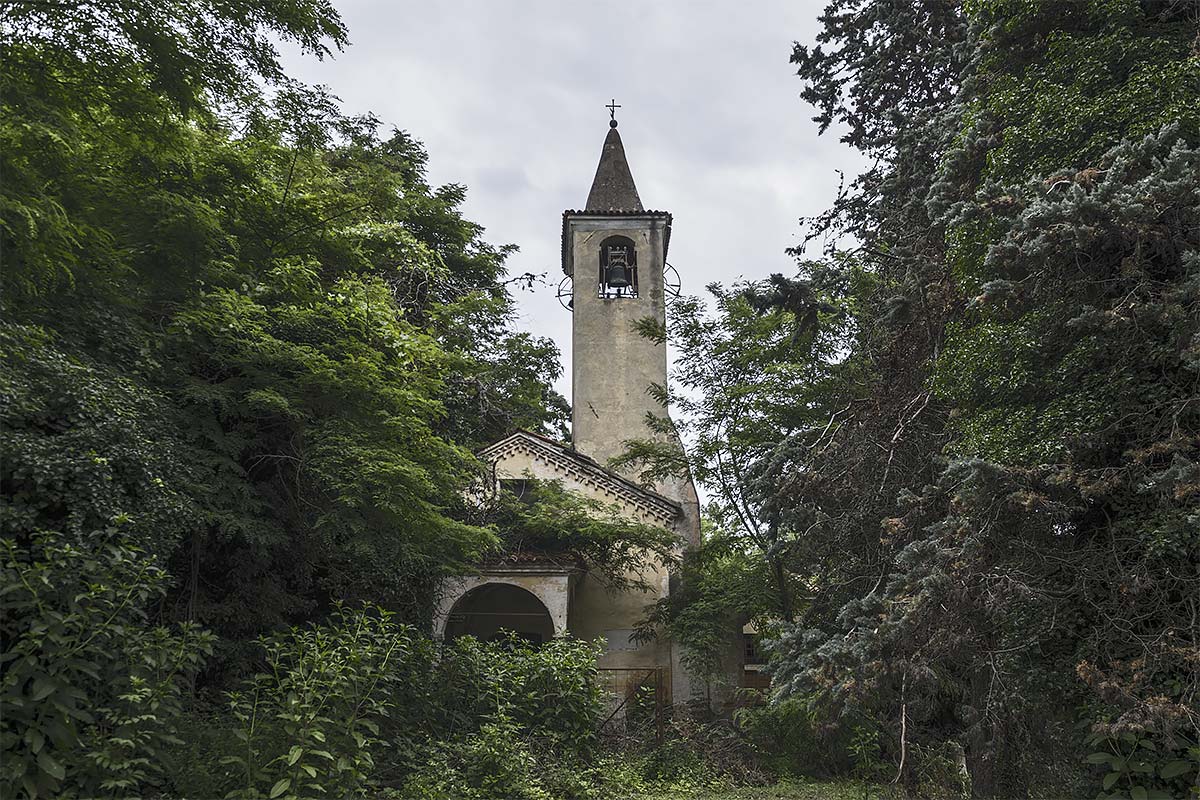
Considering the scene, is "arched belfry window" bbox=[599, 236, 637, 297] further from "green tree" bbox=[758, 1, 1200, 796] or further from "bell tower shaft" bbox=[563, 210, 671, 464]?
"green tree" bbox=[758, 1, 1200, 796]

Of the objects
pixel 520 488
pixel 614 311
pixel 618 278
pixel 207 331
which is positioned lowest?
pixel 207 331

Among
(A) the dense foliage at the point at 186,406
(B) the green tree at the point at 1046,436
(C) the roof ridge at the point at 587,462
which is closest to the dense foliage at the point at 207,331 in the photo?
(A) the dense foliage at the point at 186,406

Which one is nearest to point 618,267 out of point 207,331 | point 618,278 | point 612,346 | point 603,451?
point 618,278

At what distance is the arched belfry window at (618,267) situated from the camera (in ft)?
80.2

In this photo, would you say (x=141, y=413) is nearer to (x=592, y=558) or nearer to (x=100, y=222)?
(x=100, y=222)

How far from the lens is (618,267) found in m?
24.6

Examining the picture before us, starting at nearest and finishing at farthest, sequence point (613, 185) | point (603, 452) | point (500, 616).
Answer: point (500, 616) → point (603, 452) → point (613, 185)

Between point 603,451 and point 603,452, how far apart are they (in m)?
0.04

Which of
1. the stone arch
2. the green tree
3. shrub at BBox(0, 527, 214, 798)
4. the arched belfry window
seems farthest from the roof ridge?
shrub at BBox(0, 527, 214, 798)

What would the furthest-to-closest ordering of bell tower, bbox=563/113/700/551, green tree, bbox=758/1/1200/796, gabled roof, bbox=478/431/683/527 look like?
bell tower, bbox=563/113/700/551, gabled roof, bbox=478/431/683/527, green tree, bbox=758/1/1200/796

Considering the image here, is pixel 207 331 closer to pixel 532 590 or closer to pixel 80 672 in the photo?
pixel 80 672

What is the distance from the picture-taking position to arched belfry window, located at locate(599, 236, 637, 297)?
2444 centimetres

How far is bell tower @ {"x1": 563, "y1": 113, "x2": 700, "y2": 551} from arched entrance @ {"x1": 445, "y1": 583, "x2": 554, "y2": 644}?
13.3 feet

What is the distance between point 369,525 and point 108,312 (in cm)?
386
